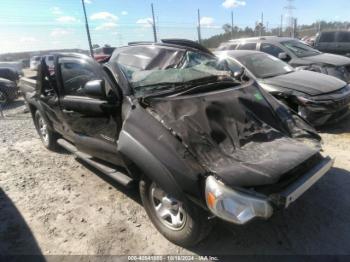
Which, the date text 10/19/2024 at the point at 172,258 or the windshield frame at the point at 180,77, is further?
the windshield frame at the point at 180,77

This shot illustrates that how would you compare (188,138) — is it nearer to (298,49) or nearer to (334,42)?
(298,49)

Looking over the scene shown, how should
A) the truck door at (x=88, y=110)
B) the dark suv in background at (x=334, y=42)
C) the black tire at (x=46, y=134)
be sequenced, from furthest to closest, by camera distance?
the dark suv in background at (x=334, y=42), the black tire at (x=46, y=134), the truck door at (x=88, y=110)

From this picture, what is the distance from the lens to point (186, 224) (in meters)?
2.86

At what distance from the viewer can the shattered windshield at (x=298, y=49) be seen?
A: 848 cm

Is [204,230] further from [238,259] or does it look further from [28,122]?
[28,122]

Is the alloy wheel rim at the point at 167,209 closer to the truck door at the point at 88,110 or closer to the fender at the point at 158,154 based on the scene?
the fender at the point at 158,154

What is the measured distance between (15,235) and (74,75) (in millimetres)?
2286

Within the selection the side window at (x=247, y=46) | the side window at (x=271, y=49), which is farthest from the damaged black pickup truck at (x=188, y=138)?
the side window at (x=247, y=46)

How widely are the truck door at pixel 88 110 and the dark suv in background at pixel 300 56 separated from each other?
18.6ft

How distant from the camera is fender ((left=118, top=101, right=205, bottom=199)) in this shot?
2555 millimetres

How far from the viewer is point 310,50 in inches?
355

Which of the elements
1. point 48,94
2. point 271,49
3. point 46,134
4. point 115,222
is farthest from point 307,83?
point 46,134

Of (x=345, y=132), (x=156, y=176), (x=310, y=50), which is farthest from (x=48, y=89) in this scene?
(x=310, y=50)

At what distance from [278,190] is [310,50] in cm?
776
